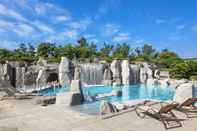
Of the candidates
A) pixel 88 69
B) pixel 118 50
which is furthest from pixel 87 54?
pixel 88 69

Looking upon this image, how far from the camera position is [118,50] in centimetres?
6034

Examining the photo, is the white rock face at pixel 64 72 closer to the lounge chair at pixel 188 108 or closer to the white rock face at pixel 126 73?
the white rock face at pixel 126 73

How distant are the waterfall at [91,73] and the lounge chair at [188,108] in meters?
21.0

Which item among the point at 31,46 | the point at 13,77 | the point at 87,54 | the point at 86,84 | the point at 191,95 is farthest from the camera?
the point at 31,46

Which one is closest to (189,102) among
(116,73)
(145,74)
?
(116,73)

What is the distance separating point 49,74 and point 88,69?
19.1 ft

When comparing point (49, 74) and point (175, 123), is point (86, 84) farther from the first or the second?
point (175, 123)

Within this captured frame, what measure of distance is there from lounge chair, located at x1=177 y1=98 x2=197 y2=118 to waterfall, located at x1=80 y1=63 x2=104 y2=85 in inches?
826

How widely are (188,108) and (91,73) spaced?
71.5ft

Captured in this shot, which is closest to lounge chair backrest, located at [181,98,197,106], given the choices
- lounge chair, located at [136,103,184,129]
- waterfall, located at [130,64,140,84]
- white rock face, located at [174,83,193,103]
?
lounge chair, located at [136,103,184,129]

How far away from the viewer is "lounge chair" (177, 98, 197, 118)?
19.8 ft

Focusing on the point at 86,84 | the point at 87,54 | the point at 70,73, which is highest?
the point at 87,54

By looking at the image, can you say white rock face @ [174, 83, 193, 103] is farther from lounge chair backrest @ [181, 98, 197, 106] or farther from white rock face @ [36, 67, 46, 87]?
white rock face @ [36, 67, 46, 87]

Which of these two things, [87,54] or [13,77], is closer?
[13,77]
